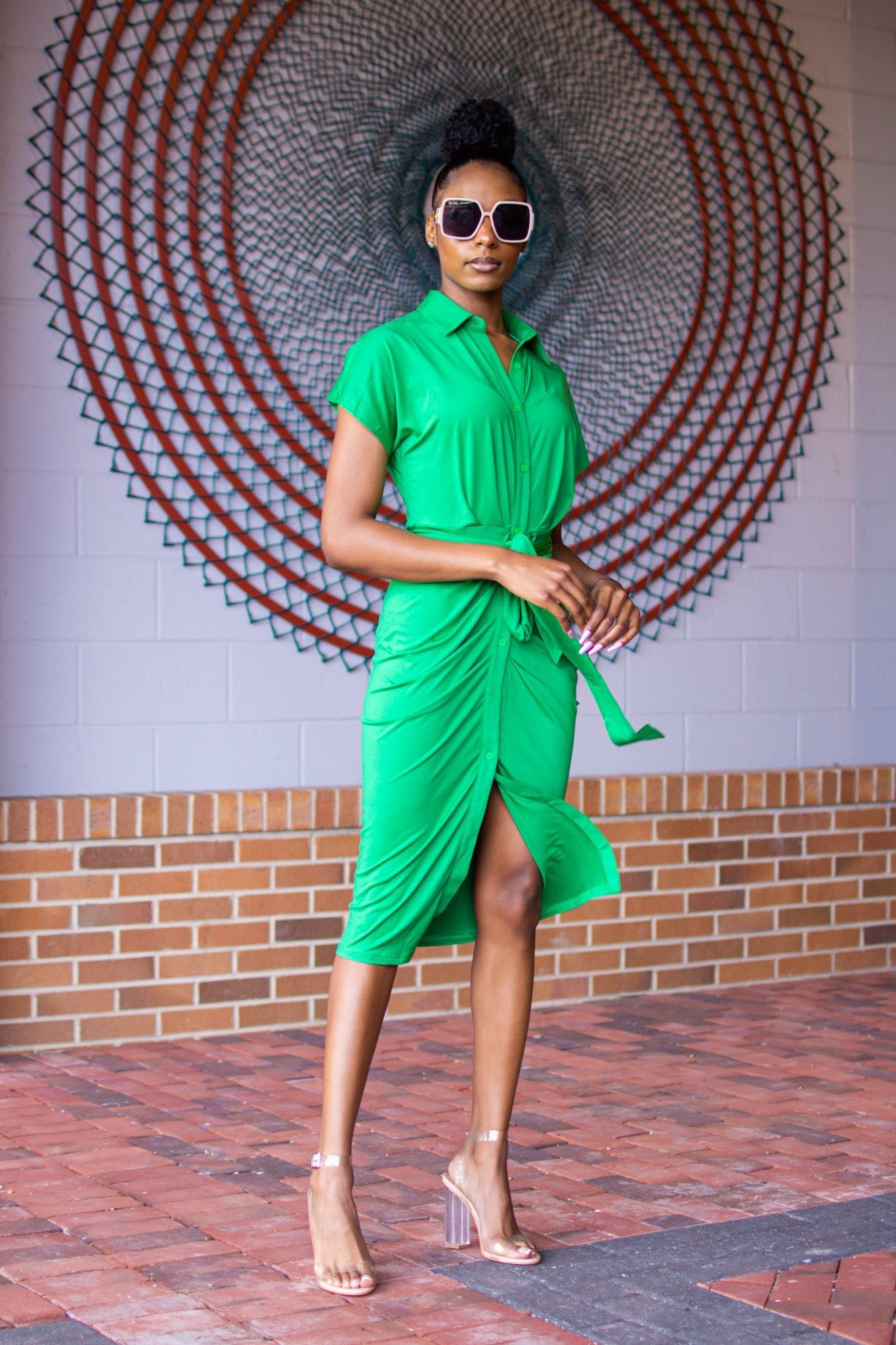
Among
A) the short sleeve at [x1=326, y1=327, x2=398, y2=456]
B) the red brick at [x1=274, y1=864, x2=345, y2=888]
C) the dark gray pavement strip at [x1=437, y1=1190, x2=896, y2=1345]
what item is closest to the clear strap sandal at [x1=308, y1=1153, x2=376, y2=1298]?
the dark gray pavement strip at [x1=437, y1=1190, x2=896, y2=1345]

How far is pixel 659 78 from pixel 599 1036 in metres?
2.60

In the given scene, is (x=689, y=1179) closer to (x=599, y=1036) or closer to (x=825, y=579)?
(x=599, y=1036)

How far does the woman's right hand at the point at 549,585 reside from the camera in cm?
221

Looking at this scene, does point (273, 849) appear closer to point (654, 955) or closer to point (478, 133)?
point (654, 955)

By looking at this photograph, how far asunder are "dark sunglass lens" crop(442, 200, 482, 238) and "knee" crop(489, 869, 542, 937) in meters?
0.94

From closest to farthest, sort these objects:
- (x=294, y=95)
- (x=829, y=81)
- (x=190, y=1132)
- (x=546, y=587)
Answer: (x=546, y=587), (x=190, y=1132), (x=294, y=95), (x=829, y=81)

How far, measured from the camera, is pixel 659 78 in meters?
4.48

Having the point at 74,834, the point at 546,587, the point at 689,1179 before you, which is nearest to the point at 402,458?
the point at 546,587

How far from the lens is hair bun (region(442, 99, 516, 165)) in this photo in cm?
239

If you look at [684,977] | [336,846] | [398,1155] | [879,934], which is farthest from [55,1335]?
[879,934]

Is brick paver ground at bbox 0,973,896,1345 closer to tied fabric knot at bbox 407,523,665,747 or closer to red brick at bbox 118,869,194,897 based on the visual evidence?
red brick at bbox 118,869,194,897

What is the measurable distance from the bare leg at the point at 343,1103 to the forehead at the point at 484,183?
1123 millimetres

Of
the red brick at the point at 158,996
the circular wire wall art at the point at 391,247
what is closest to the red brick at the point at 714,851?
the circular wire wall art at the point at 391,247

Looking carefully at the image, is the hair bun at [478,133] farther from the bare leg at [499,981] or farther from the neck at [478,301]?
the bare leg at [499,981]
